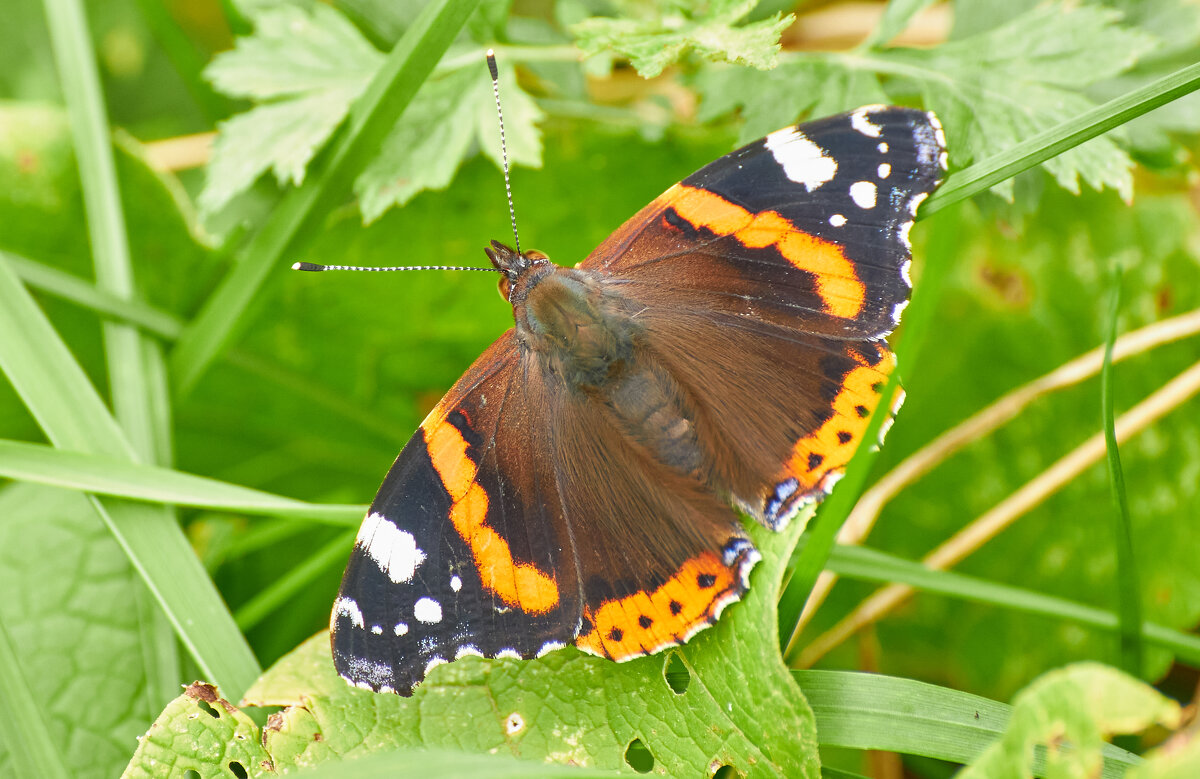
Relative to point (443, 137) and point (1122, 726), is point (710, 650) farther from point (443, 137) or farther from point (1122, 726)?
point (443, 137)

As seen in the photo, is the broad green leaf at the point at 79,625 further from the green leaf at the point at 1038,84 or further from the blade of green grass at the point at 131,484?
the green leaf at the point at 1038,84

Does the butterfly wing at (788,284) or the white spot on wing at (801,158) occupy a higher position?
the white spot on wing at (801,158)

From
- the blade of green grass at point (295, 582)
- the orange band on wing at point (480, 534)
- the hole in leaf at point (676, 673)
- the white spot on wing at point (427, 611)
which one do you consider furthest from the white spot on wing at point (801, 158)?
the blade of green grass at point (295, 582)

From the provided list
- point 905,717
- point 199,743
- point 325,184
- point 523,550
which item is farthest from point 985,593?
point 325,184

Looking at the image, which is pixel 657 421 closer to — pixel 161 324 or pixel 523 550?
pixel 523 550

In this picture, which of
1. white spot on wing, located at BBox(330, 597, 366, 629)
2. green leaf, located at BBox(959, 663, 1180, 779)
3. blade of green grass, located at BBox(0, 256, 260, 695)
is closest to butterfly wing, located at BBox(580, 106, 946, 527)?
green leaf, located at BBox(959, 663, 1180, 779)

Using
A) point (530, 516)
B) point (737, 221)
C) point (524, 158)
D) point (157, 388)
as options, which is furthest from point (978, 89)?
point (157, 388)
